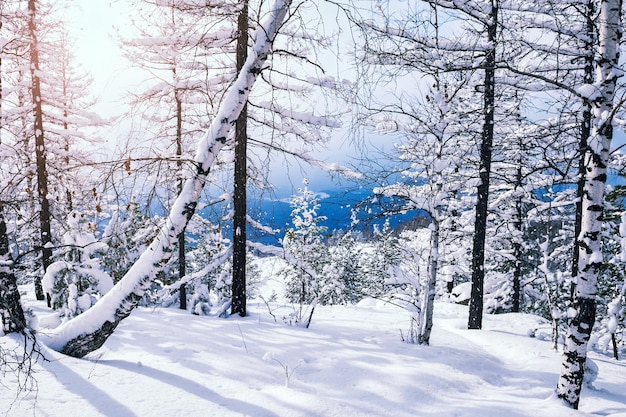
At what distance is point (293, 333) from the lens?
722 centimetres

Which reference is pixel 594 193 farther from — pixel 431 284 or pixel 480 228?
pixel 480 228

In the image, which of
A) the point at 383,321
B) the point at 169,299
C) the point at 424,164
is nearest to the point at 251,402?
the point at 424,164

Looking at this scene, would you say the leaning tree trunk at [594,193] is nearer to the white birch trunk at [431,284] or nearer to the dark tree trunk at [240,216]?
the white birch trunk at [431,284]

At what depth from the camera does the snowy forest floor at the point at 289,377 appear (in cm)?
375

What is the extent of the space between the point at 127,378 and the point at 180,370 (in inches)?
26.0

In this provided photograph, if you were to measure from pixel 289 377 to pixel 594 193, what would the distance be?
171 inches

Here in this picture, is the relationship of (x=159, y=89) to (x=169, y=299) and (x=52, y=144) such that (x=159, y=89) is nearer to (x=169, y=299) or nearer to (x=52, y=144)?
(x=52, y=144)

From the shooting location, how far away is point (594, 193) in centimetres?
440

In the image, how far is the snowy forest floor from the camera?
12.3 feet

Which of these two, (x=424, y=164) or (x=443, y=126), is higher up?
(x=443, y=126)

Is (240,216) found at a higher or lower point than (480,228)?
higher

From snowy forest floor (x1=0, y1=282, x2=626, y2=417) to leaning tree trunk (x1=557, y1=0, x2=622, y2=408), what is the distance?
605mm

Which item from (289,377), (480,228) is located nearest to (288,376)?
(289,377)

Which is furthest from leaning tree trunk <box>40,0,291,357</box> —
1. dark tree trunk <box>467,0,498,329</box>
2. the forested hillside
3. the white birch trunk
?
dark tree trunk <box>467,0,498,329</box>
